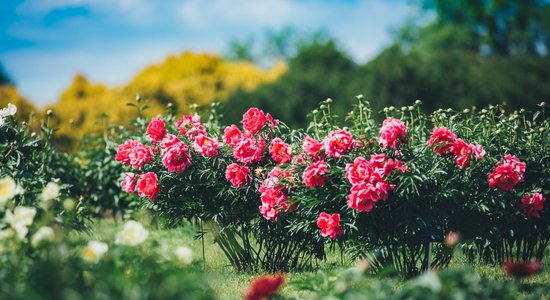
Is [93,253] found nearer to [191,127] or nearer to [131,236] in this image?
[131,236]

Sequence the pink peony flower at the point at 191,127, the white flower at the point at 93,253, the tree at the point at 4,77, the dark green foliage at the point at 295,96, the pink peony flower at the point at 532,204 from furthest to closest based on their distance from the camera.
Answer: the tree at the point at 4,77, the dark green foliage at the point at 295,96, the pink peony flower at the point at 191,127, the pink peony flower at the point at 532,204, the white flower at the point at 93,253

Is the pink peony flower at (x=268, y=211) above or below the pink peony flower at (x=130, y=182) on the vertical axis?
below

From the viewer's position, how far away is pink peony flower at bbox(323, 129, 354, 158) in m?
4.18

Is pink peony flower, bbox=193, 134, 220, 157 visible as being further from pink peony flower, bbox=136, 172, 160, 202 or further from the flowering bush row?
pink peony flower, bbox=136, 172, 160, 202

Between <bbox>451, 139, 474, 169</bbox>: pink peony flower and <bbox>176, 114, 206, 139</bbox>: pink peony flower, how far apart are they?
185 cm

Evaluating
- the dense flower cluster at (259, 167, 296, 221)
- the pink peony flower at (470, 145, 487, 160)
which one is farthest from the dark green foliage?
the pink peony flower at (470, 145, 487, 160)

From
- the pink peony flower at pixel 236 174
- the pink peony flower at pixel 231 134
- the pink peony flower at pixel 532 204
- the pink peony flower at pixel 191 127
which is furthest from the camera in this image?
the pink peony flower at pixel 191 127

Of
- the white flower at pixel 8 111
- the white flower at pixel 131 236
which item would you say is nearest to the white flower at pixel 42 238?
the white flower at pixel 131 236

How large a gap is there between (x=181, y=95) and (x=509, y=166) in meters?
11.9

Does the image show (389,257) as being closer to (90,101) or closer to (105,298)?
(105,298)

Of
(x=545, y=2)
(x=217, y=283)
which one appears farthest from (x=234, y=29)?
(x=217, y=283)

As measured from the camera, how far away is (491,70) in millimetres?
17578

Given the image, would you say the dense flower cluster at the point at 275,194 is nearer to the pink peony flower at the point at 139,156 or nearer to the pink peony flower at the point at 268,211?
the pink peony flower at the point at 268,211

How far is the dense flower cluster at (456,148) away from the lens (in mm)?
4145
